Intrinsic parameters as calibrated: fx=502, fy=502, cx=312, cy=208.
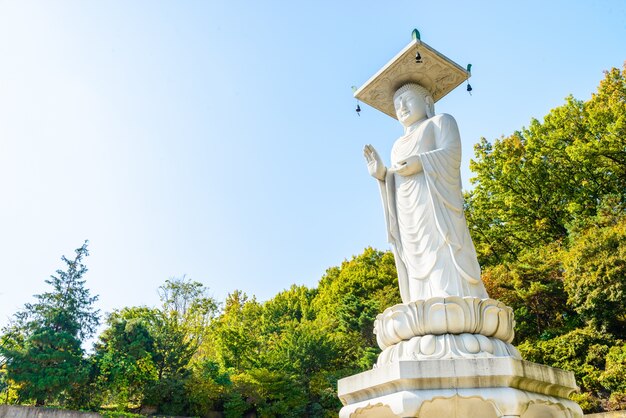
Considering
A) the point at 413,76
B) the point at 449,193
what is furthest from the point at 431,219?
the point at 413,76

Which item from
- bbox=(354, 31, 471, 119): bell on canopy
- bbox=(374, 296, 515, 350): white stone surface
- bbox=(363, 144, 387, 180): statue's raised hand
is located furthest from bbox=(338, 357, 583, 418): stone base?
bbox=(354, 31, 471, 119): bell on canopy

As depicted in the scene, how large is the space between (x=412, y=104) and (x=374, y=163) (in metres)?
1.00

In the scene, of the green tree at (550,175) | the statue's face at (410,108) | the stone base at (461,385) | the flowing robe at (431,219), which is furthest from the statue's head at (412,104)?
the green tree at (550,175)

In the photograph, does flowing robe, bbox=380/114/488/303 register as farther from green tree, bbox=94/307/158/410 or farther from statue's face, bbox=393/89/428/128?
green tree, bbox=94/307/158/410

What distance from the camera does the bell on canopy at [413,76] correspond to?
242 inches

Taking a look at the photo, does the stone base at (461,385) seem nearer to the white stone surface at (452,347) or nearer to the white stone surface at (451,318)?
the white stone surface at (452,347)

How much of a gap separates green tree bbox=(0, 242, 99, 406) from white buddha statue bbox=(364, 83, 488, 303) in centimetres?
1549

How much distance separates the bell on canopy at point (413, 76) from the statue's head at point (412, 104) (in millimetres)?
127

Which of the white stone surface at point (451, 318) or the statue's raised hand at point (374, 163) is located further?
the statue's raised hand at point (374, 163)

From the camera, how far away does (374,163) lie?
6051 mm

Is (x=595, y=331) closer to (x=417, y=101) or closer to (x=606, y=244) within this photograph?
(x=606, y=244)

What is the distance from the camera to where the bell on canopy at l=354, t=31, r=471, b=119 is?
6152 millimetres

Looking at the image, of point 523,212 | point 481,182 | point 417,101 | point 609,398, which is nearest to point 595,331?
point 609,398

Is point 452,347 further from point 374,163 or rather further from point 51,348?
point 51,348
